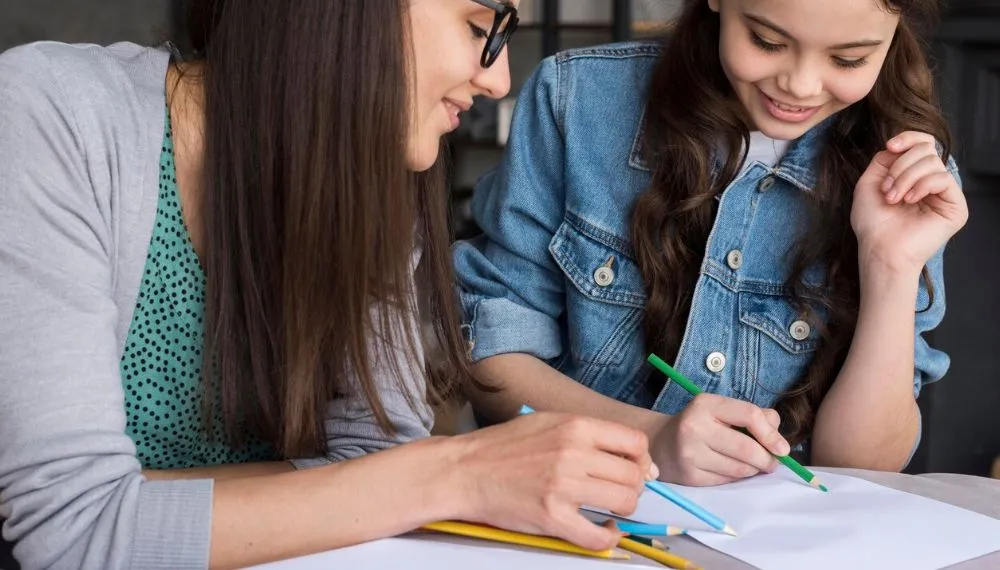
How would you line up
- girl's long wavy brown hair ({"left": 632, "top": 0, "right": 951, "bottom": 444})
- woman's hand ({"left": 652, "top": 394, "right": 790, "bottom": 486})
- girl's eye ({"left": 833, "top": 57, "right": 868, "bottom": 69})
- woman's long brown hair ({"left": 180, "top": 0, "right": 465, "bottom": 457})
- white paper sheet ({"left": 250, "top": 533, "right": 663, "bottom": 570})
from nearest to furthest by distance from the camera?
white paper sheet ({"left": 250, "top": 533, "right": 663, "bottom": 570}) → woman's long brown hair ({"left": 180, "top": 0, "right": 465, "bottom": 457}) → woman's hand ({"left": 652, "top": 394, "right": 790, "bottom": 486}) → girl's eye ({"left": 833, "top": 57, "right": 868, "bottom": 69}) → girl's long wavy brown hair ({"left": 632, "top": 0, "right": 951, "bottom": 444})

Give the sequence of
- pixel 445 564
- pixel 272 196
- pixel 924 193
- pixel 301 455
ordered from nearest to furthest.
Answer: pixel 445 564 → pixel 272 196 → pixel 301 455 → pixel 924 193

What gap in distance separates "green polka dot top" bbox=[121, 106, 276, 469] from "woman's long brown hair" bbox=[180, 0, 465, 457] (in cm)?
2

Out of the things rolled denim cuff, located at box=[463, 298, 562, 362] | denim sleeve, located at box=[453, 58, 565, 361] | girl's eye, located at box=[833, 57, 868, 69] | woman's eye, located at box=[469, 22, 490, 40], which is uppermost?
woman's eye, located at box=[469, 22, 490, 40]

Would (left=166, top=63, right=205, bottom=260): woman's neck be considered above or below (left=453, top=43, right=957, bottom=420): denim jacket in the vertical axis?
above

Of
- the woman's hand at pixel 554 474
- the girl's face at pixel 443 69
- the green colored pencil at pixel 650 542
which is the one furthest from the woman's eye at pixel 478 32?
the green colored pencil at pixel 650 542

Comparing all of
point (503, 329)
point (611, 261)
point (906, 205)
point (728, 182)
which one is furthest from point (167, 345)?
point (906, 205)

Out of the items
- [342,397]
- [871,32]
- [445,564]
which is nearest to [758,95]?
[871,32]

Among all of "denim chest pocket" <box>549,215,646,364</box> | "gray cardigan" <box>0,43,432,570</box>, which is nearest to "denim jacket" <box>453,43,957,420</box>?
"denim chest pocket" <box>549,215,646,364</box>

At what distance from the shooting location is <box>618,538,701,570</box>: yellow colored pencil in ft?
2.91

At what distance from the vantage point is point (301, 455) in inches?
45.8

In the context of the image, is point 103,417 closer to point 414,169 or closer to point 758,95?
point 414,169

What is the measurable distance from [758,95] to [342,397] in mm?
556

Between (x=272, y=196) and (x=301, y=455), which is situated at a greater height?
(x=272, y=196)

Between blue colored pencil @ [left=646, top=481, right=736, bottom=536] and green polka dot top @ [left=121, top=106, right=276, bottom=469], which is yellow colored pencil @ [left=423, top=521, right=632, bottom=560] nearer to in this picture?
blue colored pencil @ [left=646, top=481, right=736, bottom=536]
